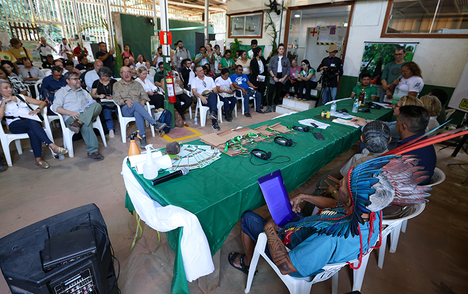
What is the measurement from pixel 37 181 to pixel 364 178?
3476 millimetres

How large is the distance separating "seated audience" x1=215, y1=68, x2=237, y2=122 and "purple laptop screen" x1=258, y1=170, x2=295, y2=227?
3.71 metres

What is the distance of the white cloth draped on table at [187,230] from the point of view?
1209mm

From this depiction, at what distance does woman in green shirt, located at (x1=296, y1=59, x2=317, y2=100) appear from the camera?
628 cm

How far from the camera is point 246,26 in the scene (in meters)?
8.28

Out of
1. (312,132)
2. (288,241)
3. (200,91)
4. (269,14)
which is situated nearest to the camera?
(288,241)

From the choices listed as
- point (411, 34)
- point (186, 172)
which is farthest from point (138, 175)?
point (411, 34)

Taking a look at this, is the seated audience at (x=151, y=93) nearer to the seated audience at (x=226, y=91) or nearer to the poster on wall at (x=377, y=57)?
the seated audience at (x=226, y=91)

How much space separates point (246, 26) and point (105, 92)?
6.02 meters

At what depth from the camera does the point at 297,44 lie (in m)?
7.60

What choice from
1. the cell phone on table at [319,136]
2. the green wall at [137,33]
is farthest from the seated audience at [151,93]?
the green wall at [137,33]

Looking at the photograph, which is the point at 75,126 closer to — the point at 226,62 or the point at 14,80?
the point at 14,80

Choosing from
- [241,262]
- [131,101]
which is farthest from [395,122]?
[131,101]

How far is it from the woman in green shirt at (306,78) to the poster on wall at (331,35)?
1566 mm

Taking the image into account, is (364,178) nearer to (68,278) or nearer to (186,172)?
(186,172)
